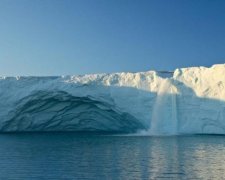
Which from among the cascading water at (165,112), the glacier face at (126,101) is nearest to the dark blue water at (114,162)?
the glacier face at (126,101)

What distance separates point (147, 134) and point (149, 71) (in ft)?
29.4

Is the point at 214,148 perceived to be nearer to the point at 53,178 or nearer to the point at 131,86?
the point at 53,178

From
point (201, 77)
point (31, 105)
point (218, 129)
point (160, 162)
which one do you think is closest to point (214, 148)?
point (160, 162)

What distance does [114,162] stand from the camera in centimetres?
2589

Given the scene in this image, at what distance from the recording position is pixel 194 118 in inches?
1941

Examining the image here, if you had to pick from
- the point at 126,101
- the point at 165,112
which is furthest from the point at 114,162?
the point at 126,101

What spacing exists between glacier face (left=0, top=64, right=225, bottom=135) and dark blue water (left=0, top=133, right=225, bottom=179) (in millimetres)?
14680

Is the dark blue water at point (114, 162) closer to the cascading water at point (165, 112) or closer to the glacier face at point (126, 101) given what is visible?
the glacier face at point (126, 101)

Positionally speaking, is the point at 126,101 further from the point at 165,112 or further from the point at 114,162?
the point at 114,162

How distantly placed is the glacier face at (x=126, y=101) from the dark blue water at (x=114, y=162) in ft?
48.2

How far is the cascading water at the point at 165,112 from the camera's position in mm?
50594

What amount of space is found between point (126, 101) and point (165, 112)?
5006 millimetres

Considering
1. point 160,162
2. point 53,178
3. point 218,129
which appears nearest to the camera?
point 53,178

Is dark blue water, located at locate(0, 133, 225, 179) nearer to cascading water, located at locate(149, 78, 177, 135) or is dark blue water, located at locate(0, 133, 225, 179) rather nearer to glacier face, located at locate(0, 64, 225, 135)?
glacier face, located at locate(0, 64, 225, 135)
